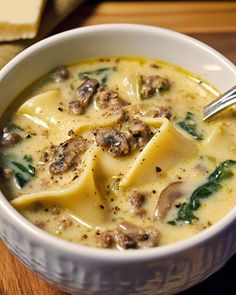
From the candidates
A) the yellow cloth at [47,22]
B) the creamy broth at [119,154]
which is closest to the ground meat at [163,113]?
the creamy broth at [119,154]

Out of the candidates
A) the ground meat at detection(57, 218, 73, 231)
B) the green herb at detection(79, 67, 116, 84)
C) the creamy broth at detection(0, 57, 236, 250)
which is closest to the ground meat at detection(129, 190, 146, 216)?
the creamy broth at detection(0, 57, 236, 250)

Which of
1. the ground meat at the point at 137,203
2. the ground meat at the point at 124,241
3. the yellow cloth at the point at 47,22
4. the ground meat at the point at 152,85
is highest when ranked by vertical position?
the ground meat at the point at 152,85

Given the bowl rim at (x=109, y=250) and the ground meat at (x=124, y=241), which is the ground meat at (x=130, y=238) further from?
the bowl rim at (x=109, y=250)

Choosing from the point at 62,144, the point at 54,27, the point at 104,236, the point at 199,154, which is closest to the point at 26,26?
the point at 54,27

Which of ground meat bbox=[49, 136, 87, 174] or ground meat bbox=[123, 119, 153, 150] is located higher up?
ground meat bbox=[123, 119, 153, 150]

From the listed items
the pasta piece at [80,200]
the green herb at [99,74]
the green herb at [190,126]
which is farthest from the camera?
the green herb at [99,74]

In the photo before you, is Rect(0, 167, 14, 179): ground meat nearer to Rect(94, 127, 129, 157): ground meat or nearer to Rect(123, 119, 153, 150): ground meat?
Rect(94, 127, 129, 157): ground meat
